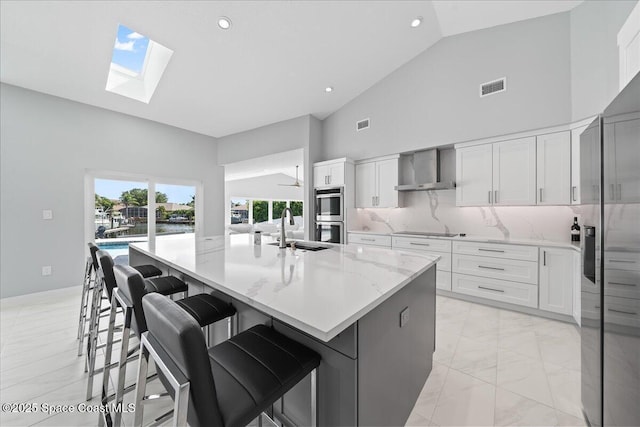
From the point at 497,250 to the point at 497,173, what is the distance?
1.04 metres

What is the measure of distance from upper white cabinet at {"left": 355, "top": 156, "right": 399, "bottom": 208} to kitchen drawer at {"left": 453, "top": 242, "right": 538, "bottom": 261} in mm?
1267

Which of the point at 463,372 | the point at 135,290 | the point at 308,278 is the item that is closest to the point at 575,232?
the point at 463,372

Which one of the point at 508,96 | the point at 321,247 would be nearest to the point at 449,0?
the point at 508,96

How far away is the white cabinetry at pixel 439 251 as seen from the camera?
3529mm

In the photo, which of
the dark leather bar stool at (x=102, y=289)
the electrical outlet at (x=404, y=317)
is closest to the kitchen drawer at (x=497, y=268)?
the electrical outlet at (x=404, y=317)

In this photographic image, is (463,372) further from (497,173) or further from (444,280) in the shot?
(497,173)

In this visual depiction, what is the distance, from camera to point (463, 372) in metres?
1.91

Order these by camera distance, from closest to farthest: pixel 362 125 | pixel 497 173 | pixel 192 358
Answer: pixel 192 358
pixel 497 173
pixel 362 125

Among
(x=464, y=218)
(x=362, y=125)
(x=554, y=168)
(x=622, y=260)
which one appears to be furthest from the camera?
(x=362, y=125)

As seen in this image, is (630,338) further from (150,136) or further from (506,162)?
(150,136)

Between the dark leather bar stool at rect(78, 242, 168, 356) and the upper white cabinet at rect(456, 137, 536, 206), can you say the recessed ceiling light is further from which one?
the upper white cabinet at rect(456, 137, 536, 206)

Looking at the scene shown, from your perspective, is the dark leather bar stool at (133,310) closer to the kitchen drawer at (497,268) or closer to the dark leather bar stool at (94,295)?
the dark leather bar stool at (94,295)

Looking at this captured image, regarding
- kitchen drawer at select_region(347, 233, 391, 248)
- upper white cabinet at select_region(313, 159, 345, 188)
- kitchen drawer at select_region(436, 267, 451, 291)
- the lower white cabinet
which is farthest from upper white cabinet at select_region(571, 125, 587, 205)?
upper white cabinet at select_region(313, 159, 345, 188)

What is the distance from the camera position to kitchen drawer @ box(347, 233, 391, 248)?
4.17 m
